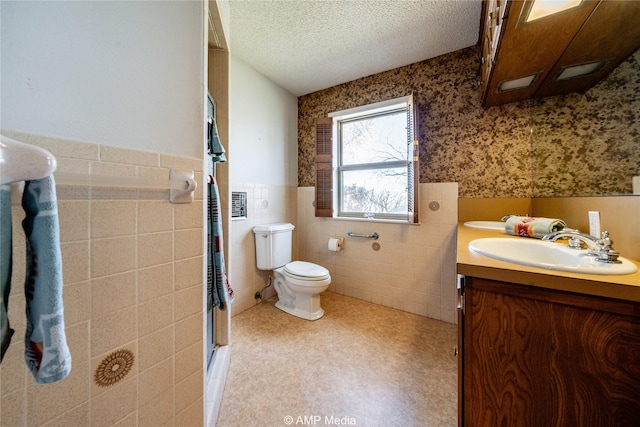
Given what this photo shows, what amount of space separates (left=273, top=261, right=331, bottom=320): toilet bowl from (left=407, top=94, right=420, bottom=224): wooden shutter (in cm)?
97

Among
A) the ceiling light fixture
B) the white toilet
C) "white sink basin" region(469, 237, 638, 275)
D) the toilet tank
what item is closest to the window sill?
the white toilet

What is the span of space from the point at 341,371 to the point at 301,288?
705 millimetres

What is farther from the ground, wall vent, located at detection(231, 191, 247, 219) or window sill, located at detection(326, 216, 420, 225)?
wall vent, located at detection(231, 191, 247, 219)

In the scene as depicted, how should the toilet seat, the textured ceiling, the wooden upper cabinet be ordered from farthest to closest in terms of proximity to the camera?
the toilet seat, the textured ceiling, the wooden upper cabinet

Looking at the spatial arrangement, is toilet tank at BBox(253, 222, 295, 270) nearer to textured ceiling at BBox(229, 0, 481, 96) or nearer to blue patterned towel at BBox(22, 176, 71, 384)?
textured ceiling at BBox(229, 0, 481, 96)

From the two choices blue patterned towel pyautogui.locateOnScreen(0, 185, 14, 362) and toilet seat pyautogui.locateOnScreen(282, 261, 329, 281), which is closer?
blue patterned towel pyautogui.locateOnScreen(0, 185, 14, 362)

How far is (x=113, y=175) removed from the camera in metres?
0.63

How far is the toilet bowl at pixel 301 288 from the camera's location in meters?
1.89

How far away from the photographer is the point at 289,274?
1986 mm

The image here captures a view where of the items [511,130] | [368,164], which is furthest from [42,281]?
[511,130]

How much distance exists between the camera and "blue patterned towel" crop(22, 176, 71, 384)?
0.38 metres

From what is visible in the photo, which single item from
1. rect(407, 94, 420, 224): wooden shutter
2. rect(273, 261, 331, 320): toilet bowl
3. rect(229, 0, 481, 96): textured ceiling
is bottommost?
rect(273, 261, 331, 320): toilet bowl
